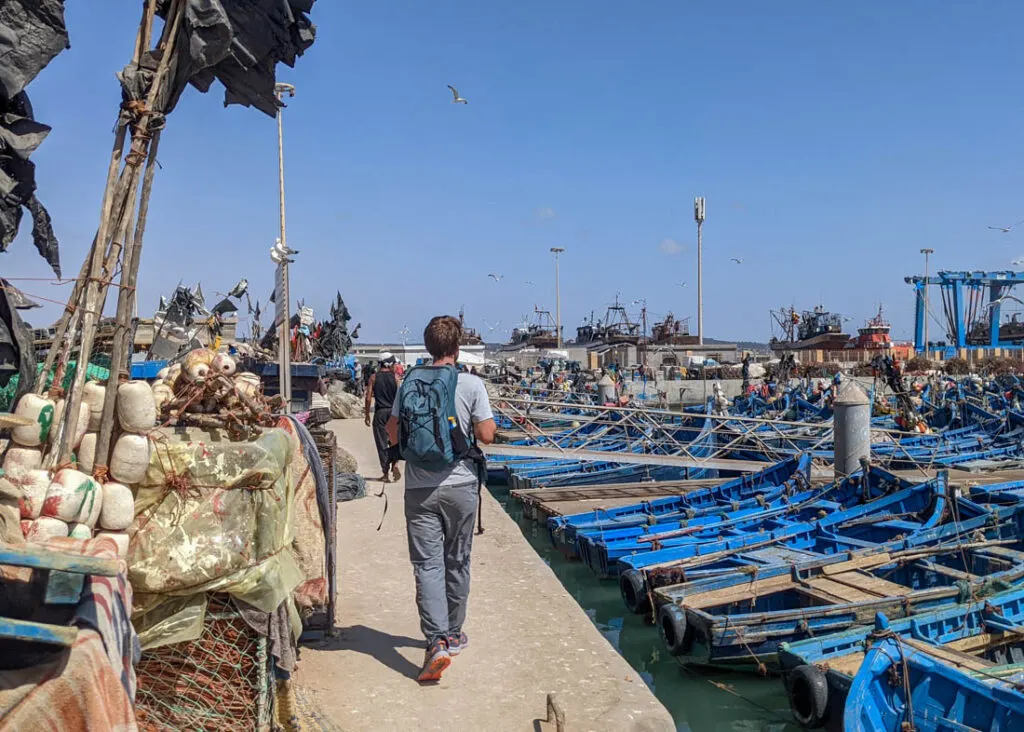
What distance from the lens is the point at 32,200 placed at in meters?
3.82

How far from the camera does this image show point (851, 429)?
12.5 metres

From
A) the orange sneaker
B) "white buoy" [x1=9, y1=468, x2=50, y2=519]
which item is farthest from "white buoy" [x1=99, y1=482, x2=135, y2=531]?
the orange sneaker

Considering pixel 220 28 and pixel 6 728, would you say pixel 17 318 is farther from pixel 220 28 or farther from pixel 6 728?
pixel 6 728

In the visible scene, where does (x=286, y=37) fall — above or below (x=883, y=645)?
above

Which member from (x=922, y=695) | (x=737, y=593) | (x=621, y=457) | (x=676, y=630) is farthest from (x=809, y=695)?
(x=621, y=457)

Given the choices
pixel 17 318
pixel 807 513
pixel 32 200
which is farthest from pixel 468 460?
pixel 807 513

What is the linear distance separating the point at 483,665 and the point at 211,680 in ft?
→ 5.48

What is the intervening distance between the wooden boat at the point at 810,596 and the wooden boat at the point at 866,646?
16.9 inches

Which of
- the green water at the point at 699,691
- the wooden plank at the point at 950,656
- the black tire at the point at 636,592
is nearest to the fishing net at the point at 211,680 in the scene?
the green water at the point at 699,691

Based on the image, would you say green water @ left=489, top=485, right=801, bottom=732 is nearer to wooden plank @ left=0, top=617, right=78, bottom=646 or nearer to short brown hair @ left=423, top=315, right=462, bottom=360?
short brown hair @ left=423, top=315, right=462, bottom=360

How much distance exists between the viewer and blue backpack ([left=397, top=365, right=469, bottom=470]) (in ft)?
13.4

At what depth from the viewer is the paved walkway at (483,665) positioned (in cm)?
387

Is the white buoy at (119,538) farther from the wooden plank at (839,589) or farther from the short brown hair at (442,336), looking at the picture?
the wooden plank at (839,589)

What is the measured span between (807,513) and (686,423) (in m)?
11.0
